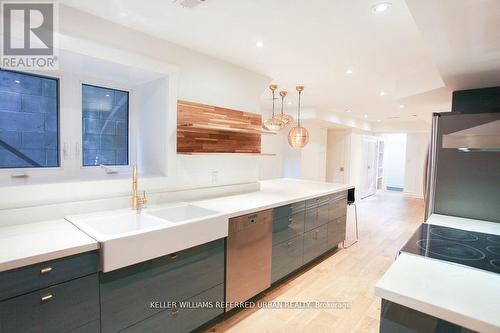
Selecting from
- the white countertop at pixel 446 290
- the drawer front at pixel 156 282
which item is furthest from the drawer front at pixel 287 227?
the white countertop at pixel 446 290

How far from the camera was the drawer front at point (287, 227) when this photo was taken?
2.58 m

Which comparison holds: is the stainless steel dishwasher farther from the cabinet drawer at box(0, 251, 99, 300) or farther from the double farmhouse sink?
the cabinet drawer at box(0, 251, 99, 300)

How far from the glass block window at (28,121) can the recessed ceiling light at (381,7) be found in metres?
2.41

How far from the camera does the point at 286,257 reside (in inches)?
108

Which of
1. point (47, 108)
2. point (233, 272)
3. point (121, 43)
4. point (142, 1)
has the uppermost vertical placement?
point (142, 1)

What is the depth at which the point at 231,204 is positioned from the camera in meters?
2.46

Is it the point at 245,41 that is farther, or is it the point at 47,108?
the point at 245,41

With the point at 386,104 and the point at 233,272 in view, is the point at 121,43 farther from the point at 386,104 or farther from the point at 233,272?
the point at 386,104

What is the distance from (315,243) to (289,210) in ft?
2.58

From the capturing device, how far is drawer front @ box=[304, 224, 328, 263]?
3054 mm

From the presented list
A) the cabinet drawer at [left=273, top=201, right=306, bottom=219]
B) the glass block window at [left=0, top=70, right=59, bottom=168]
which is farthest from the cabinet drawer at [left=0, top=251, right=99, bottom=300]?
the cabinet drawer at [left=273, top=201, right=306, bottom=219]

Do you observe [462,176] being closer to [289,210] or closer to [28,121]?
[289,210]

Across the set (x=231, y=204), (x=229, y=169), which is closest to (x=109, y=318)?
(x=231, y=204)

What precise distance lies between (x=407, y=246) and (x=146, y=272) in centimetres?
153
